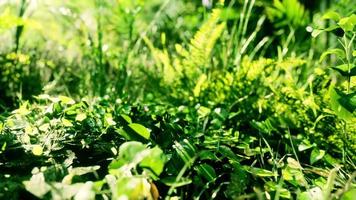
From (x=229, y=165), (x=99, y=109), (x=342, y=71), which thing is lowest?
(x=229, y=165)

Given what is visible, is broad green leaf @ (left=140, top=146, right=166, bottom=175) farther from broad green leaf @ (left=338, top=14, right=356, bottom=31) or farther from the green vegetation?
broad green leaf @ (left=338, top=14, right=356, bottom=31)

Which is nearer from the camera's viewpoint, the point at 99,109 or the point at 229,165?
the point at 229,165

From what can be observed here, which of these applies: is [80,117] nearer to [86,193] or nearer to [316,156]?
[86,193]

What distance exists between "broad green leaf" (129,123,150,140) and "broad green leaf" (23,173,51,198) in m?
0.24

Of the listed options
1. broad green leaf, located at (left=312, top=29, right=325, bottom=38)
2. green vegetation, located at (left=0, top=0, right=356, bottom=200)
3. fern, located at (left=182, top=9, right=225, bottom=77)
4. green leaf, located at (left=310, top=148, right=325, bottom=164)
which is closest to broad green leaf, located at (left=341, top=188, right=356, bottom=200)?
green vegetation, located at (left=0, top=0, right=356, bottom=200)

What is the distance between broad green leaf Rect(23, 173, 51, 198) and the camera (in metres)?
0.81

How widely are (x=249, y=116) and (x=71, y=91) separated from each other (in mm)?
947

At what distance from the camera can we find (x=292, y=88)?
146 cm

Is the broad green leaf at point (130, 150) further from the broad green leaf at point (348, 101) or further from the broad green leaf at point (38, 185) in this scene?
the broad green leaf at point (348, 101)

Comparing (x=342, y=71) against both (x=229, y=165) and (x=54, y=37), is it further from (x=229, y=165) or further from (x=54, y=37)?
(x=54, y=37)

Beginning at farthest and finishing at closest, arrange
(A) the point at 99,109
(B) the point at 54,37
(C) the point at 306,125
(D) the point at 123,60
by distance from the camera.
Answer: (B) the point at 54,37, (D) the point at 123,60, (C) the point at 306,125, (A) the point at 99,109

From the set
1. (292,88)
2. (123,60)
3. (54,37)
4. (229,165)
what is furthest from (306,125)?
(54,37)

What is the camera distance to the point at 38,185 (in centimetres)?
84

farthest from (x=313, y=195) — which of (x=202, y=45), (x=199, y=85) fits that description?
(x=202, y=45)
